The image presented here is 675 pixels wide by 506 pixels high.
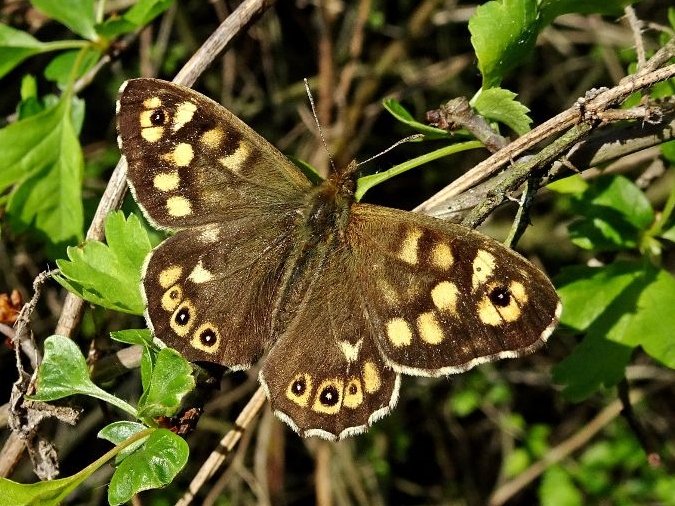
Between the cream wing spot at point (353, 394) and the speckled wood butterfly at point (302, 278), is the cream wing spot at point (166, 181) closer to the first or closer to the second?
the speckled wood butterfly at point (302, 278)

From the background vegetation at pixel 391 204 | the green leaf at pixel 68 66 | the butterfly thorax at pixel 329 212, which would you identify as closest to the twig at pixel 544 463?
the background vegetation at pixel 391 204

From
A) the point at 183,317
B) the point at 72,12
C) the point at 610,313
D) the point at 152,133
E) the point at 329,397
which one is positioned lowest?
the point at 610,313

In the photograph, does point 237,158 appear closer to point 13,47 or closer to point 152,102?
point 152,102

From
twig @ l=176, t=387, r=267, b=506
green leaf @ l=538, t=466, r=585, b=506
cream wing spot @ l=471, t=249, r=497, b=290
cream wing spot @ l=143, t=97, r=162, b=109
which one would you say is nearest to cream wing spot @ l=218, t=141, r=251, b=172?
cream wing spot @ l=143, t=97, r=162, b=109

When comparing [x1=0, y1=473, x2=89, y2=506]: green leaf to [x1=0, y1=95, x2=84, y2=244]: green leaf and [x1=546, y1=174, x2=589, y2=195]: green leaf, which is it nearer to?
[x1=0, y1=95, x2=84, y2=244]: green leaf

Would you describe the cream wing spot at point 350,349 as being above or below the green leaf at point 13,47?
below

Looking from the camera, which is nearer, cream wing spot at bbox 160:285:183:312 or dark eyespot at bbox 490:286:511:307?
dark eyespot at bbox 490:286:511:307

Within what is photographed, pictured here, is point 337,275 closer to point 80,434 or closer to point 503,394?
point 80,434

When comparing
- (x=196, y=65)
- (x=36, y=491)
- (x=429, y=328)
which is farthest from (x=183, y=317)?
(x=196, y=65)
